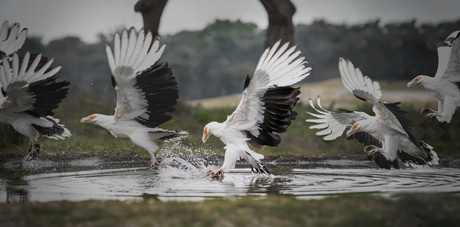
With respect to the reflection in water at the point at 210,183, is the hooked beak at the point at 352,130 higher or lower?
higher

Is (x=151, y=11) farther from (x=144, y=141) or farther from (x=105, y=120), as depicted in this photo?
(x=144, y=141)

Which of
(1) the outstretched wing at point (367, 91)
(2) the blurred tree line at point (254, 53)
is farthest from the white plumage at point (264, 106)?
(2) the blurred tree line at point (254, 53)

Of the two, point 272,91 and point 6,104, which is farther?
point 6,104

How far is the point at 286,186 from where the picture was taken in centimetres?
661

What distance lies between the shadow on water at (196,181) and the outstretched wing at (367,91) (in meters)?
0.75

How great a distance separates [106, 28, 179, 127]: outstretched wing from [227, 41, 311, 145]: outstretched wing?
104 centimetres

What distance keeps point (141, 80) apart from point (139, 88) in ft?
0.42

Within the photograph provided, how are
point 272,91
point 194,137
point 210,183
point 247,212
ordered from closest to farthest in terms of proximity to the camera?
point 247,212 → point 210,183 → point 272,91 → point 194,137

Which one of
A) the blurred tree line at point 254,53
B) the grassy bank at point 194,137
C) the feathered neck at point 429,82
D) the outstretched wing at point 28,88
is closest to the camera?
the outstretched wing at point 28,88

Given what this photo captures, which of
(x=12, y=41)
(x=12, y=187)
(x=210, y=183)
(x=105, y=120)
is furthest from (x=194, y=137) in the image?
(x=12, y=187)

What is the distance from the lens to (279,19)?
46.2ft

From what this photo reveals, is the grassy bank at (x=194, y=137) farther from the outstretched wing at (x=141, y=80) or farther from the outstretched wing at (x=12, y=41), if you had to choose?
the outstretched wing at (x=141, y=80)

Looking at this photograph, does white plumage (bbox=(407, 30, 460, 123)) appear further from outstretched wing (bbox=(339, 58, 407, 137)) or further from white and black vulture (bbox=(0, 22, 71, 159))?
white and black vulture (bbox=(0, 22, 71, 159))

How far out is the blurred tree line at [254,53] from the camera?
30.6 metres
